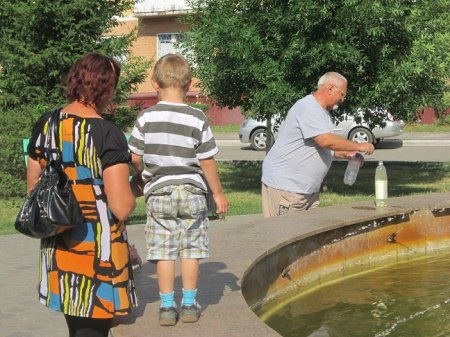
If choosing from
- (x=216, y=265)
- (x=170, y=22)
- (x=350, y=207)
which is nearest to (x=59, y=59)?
(x=350, y=207)

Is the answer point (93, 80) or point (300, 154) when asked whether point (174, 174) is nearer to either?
point (93, 80)

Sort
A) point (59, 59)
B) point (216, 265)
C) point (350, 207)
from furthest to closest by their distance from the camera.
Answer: point (59, 59) < point (350, 207) < point (216, 265)

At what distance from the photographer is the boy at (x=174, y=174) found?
4496 mm

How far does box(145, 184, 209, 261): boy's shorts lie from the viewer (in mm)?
4504

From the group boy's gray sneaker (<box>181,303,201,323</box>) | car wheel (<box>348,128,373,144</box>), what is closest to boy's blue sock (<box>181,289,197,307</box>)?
boy's gray sneaker (<box>181,303,201,323</box>)

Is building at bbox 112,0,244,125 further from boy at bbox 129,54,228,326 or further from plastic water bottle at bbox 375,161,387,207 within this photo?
boy at bbox 129,54,228,326

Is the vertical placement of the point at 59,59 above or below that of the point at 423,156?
above

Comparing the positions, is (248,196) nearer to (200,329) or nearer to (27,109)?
(27,109)

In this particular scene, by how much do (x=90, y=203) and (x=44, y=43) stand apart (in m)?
12.3

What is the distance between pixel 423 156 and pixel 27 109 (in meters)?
13.7

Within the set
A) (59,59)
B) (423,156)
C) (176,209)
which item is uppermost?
(59,59)

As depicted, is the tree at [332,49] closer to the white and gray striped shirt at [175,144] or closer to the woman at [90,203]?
the white and gray striped shirt at [175,144]

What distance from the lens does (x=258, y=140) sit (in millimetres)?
28312

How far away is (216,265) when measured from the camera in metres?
6.25
